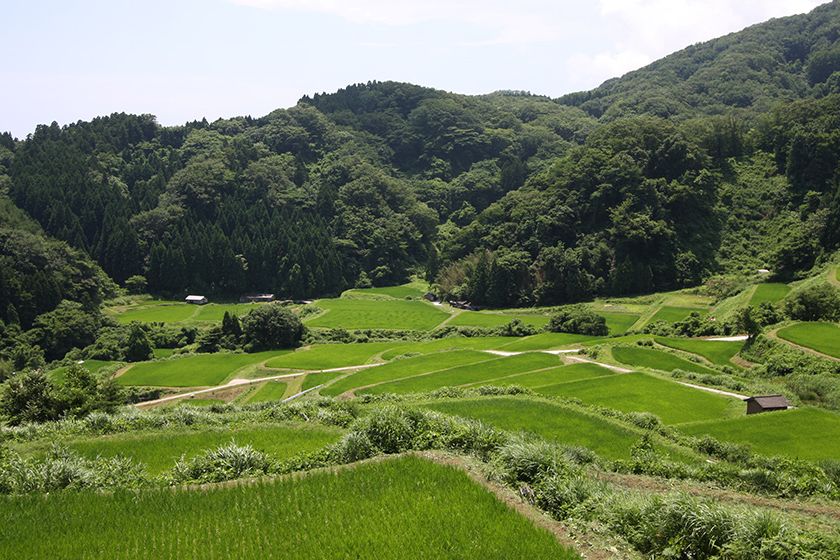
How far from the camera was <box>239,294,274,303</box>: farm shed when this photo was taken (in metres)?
102

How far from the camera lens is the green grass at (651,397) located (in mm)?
30344

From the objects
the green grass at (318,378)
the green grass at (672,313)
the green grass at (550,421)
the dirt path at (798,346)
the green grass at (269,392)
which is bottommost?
the green grass at (672,313)

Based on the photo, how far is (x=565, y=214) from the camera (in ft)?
323

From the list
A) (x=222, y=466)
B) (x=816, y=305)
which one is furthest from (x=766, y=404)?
(x=816, y=305)

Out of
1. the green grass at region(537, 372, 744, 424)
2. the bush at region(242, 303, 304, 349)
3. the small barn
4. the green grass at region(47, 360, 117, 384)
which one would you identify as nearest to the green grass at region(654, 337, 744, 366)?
the green grass at region(537, 372, 744, 424)

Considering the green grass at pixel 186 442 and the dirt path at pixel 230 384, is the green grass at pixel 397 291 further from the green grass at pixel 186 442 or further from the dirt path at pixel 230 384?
the green grass at pixel 186 442

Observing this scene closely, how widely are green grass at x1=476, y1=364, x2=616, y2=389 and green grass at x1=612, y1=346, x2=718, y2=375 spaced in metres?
3.87

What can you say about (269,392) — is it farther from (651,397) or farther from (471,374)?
(651,397)

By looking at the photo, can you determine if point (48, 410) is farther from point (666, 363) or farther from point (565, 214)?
point (565, 214)

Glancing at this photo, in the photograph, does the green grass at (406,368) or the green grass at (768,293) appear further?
the green grass at (768,293)

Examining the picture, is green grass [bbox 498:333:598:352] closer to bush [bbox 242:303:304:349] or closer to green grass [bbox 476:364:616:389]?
green grass [bbox 476:364:616:389]

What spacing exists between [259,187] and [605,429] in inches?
4732

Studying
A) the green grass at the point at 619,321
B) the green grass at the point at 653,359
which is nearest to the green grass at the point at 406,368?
the green grass at the point at 653,359

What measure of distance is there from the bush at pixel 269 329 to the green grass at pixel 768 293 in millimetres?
47175
